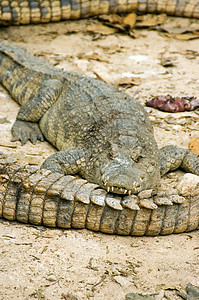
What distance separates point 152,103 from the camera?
17.2 ft

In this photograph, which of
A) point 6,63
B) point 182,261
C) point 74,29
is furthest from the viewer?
point 74,29

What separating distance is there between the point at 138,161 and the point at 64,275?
4.41 feet

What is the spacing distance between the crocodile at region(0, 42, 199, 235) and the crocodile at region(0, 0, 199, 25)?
3.33 feet

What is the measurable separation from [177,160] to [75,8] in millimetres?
3911

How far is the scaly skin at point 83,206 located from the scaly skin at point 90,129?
224 mm

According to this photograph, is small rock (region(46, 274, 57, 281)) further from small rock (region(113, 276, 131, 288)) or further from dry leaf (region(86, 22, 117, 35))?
dry leaf (region(86, 22, 117, 35))

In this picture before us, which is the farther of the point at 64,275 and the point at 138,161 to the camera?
the point at 138,161

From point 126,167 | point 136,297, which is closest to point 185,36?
point 126,167

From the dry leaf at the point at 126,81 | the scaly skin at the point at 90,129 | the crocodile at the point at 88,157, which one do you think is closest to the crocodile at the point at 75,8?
the crocodile at the point at 88,157

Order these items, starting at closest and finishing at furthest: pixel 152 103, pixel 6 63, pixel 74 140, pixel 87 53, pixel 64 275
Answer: pixel 64 275 → pixel 74 140 → pixel 152 103 → pixel 6 63 → pixel 87 53

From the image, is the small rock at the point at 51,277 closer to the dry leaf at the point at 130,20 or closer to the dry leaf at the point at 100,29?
the dry leaf at the point at 100,29

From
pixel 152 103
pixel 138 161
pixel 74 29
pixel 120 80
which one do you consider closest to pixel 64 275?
pixel 138 161

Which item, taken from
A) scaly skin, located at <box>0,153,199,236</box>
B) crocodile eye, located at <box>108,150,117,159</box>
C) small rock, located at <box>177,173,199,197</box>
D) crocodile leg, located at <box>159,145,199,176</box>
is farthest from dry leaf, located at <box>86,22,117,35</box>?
scaly skin, located at <box>0,153,199,236</box>

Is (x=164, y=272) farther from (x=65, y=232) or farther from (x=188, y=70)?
(x=188, y=70)
